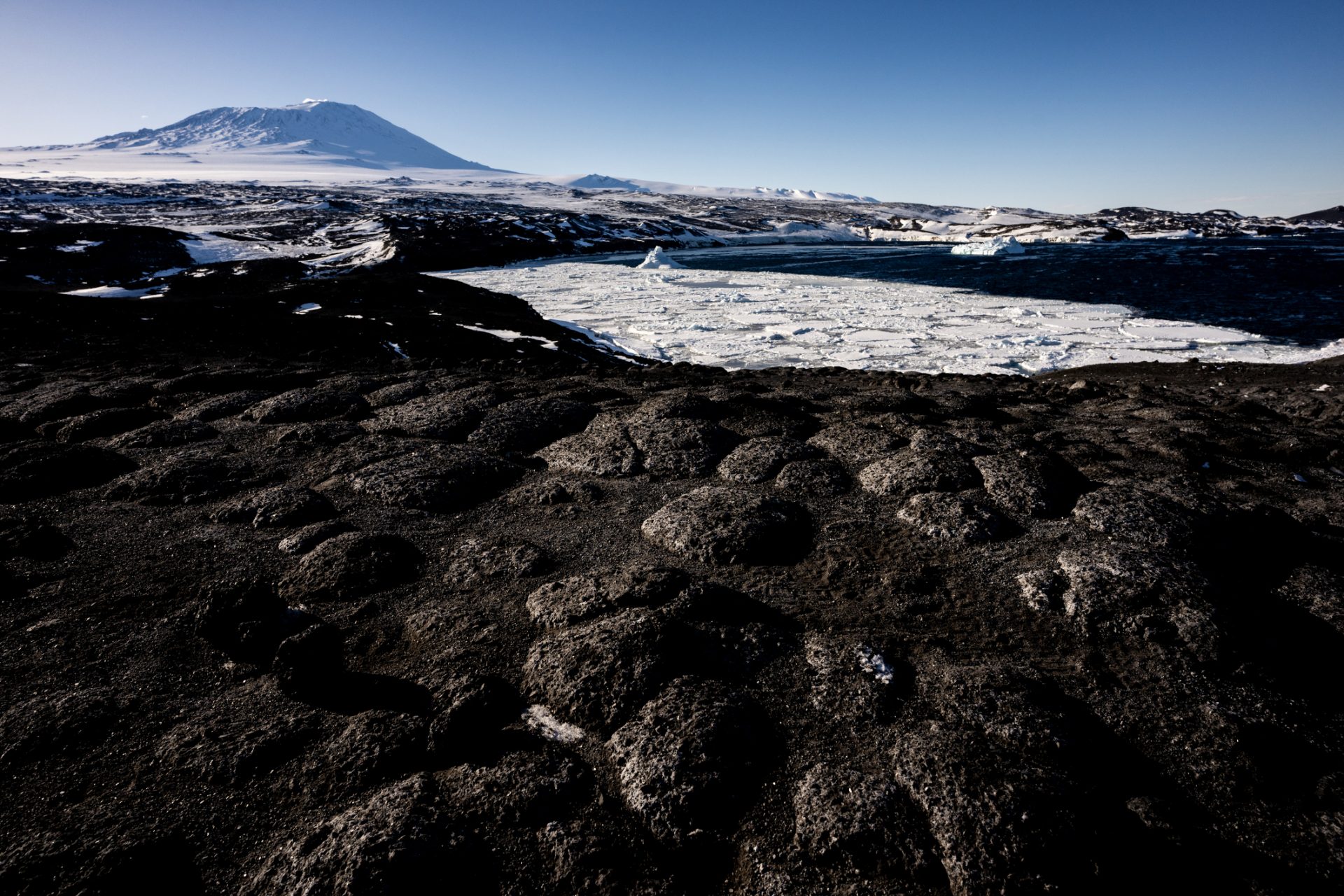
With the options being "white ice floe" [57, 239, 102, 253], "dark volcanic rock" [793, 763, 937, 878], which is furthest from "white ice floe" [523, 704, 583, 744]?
"white ice floe" [57, 239, 102, 253]

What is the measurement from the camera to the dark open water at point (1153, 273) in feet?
97.4

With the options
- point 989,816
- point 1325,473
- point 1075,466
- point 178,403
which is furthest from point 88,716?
point 1325,473

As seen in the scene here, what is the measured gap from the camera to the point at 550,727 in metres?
3.96

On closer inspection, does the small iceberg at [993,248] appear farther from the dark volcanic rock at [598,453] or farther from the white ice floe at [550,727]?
the white ice floe at [550,727]

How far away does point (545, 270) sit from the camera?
50.1 m

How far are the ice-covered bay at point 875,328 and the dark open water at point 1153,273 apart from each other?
147 inches

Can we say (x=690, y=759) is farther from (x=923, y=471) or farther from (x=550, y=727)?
(x=923, y=471)

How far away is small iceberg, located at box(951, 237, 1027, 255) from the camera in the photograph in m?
75.3

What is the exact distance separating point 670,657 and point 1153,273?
59.4 m

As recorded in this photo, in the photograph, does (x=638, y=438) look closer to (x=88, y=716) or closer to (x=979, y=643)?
(x=979, y=643)

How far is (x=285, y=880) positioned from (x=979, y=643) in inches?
174

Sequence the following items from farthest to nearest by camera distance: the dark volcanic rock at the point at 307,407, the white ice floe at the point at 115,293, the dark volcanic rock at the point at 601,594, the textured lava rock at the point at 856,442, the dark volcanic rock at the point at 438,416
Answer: the white ice floe at the point at 115,293 → the dark volcanic rock at the point at 307,407 → the dark volcanic rock at the point at 438,416 → the textured lava rock at the point at 856,442 → the dark volcanic rock at the point at 601,594

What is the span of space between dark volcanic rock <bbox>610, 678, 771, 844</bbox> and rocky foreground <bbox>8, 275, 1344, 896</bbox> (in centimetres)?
2

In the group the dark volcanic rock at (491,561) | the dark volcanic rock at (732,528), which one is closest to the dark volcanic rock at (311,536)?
the dark volcanic rock at (491,561)
